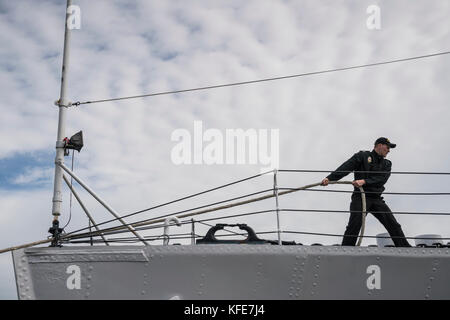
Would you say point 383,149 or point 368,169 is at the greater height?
point 383,149

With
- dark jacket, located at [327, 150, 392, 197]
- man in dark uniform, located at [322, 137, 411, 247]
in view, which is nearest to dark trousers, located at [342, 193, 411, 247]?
man in dark uniform, located at [322, 137, 411, 247]

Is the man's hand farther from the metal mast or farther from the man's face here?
the metal mast

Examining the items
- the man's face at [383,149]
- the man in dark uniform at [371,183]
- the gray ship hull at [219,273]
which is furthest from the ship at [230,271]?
the man's face at [383,149]

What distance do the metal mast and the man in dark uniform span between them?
410 centimetres

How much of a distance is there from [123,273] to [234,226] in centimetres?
160

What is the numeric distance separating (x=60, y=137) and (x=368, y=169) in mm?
5034

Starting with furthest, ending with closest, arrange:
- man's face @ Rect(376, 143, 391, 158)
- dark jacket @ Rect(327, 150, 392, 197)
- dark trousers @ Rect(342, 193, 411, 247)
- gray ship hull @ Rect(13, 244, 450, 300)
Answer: man's face @ Rect(376, 143, 391, 158) < dark jacket @ Rect(327, 150, 392, 197) < dark trousers @ Rect(342, 193, 411, 247) < gray ship hull @ Rect(13, 244, 450, 300)

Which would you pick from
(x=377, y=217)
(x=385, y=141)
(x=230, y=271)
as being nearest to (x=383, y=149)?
(x=385, y=141)

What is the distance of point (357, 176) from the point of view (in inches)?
288

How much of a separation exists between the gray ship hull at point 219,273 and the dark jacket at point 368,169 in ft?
4.46

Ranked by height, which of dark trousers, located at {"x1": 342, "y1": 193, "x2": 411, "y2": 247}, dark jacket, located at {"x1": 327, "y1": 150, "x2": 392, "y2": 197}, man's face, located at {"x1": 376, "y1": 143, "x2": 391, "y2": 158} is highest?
man's face, located at {"x1": 376, "y1": 143, "x2": 391, "y2": 158}

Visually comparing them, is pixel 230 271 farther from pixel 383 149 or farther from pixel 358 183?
pixel 383 149

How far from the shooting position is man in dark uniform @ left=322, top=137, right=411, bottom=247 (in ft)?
22.6

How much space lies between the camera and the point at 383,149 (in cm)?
737
